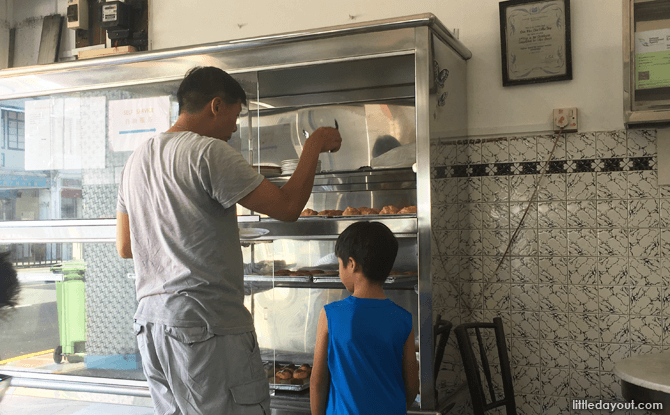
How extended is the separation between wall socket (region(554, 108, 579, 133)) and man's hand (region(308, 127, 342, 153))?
128cm

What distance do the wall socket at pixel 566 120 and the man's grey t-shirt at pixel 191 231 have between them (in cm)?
166

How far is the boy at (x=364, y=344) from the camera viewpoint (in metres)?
1.74

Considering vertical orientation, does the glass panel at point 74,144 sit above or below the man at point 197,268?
above

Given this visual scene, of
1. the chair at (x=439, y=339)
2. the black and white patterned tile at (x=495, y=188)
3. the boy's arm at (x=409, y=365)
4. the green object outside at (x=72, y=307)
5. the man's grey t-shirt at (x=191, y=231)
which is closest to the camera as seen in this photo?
the man's grey t-shirt at (x=191, y=231)

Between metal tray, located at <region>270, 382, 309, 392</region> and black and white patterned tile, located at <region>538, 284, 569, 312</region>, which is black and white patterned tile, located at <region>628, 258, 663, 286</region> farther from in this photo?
metal tray, located at <region>270, 382, 309, 392</region>

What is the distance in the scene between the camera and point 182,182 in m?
1.64

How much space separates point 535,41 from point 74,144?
2.34m

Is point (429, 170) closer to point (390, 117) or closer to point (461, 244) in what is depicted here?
point (461, 244)

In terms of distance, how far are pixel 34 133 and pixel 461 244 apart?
7.47 ft

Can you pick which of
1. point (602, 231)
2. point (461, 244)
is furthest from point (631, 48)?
point (461, 244)

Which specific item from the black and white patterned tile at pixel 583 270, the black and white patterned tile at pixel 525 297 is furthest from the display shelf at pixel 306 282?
the black and white patterned tile at pixel 583 270

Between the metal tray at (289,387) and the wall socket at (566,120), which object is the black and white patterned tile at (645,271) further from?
the metal tray at (289,387)

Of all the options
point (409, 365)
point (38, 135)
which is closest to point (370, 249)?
point (409, 365)

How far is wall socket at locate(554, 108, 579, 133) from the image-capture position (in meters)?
2.69
